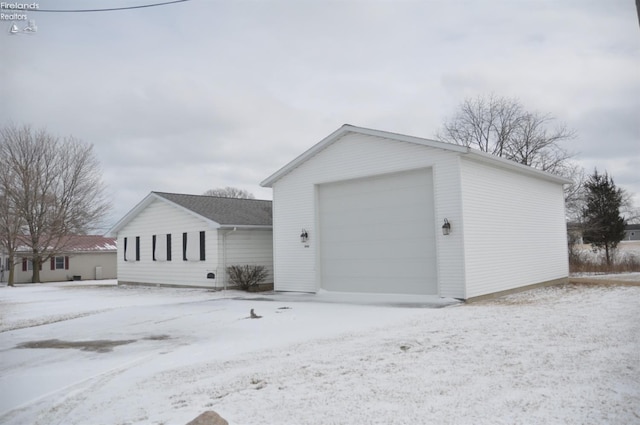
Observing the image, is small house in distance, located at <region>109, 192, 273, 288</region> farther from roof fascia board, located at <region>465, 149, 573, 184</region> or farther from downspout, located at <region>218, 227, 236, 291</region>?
roof fascia board, located at <region>465, 149, 573, 184</region>

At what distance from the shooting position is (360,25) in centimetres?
954

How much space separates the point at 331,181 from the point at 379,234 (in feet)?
7.28

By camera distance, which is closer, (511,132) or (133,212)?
(133,212)

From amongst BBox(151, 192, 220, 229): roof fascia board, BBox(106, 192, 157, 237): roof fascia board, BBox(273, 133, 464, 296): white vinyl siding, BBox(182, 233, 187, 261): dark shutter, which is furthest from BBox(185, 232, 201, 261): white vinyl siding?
BBox(273, 133, 464, 296): white vinyl siding

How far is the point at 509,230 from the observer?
45.3 ft

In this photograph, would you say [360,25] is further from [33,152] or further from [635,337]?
[33,152]

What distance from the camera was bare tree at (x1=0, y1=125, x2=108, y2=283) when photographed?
25562mm

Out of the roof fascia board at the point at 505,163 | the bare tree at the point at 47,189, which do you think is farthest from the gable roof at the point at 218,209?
the roof fascia board at the point at 505,163

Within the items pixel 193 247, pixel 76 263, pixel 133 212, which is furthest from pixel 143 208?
pixel 76 263

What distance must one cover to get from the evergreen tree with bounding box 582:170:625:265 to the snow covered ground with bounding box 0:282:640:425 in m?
22.5

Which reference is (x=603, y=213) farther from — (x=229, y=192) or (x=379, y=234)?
(x=229, y=192)

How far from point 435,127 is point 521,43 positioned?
2611 centimetres

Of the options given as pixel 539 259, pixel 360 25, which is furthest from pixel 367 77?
pixel 539 259

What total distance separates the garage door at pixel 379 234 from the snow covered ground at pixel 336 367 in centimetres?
252
